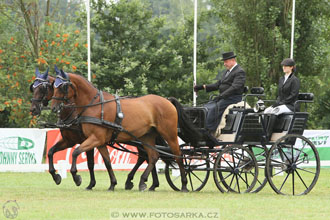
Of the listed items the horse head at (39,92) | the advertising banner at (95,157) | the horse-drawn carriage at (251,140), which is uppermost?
the horse head at (39,92)

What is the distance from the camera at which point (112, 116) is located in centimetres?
1159

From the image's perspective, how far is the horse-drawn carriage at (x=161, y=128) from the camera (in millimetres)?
11422

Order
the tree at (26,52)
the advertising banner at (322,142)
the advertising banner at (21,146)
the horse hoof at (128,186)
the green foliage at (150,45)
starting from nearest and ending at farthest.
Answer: the horse hoof at (128,186) < the advertising banner at (21,146) < the advertising banner at (322,142) < the tree at (26,52) < the green foliage at (150,45)

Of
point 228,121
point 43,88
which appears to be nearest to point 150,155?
point 228,121

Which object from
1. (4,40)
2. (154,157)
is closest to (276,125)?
(154,157)

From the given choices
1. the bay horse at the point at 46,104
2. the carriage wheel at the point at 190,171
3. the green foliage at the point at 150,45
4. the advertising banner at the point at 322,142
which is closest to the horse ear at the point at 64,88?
the bay horse at the point at 46,104

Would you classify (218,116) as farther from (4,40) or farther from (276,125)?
(4,40)

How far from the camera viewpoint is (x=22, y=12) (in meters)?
25.6

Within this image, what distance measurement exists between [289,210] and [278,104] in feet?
12.0

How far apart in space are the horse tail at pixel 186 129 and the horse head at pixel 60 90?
6.88 feet

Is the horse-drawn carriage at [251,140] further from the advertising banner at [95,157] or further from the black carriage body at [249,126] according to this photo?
the advertising banner at [95,157]

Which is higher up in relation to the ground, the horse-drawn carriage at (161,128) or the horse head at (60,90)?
the horse head at (60,90)

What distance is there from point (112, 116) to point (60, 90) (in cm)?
98

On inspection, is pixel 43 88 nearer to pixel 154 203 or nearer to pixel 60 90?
pixel 60 90
